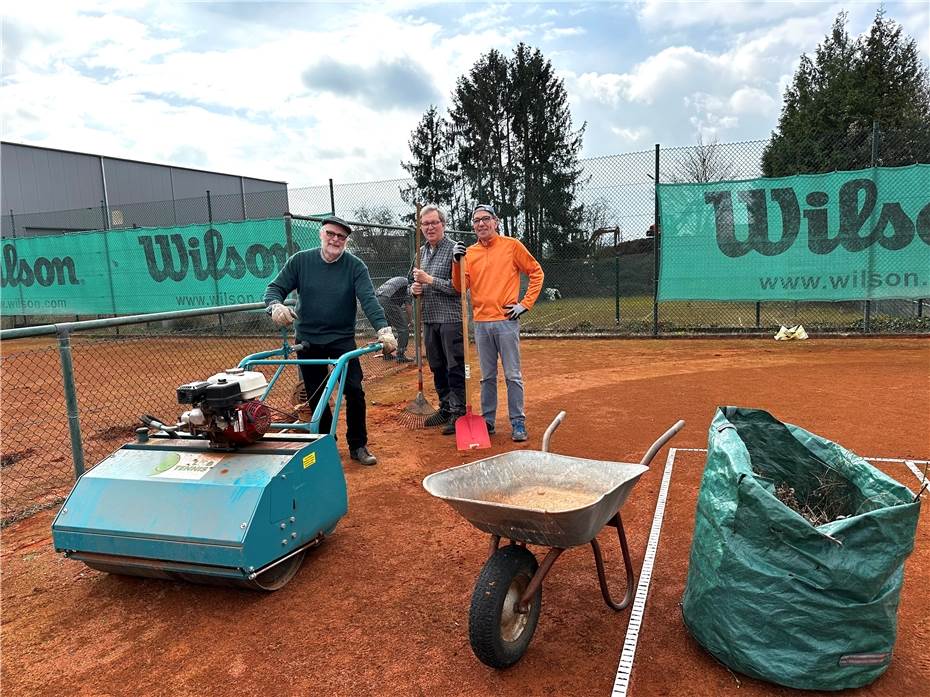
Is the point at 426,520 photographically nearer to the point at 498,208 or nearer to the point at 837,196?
the point at 837,196

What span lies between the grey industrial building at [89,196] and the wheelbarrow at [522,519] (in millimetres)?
16943

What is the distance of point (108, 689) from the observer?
2285 mm

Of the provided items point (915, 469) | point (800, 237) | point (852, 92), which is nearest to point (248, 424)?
point (915, 469)

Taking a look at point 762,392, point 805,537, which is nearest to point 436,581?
point 805,537

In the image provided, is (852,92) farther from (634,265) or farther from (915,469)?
(915,469)

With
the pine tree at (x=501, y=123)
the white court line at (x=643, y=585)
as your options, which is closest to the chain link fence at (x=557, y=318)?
the white court line at (x=643, y=585)

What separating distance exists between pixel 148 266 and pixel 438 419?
9.14 m

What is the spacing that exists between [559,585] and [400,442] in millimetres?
2545

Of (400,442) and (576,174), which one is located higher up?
(576,174)

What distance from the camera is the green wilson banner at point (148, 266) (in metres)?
11.0

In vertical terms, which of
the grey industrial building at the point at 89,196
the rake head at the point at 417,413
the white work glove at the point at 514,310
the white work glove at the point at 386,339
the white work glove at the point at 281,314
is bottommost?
the rake head at the point at 417,413

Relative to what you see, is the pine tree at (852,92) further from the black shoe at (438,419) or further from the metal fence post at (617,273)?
the black shoe at (438,419)

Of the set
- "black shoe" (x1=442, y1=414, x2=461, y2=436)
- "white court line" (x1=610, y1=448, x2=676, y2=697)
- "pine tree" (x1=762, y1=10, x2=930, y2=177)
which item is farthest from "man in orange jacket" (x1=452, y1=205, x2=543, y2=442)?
"pine tree" (x1=762, y1=10, x2=930, y2=177)

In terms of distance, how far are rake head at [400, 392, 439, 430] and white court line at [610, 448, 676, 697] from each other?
249 cm
